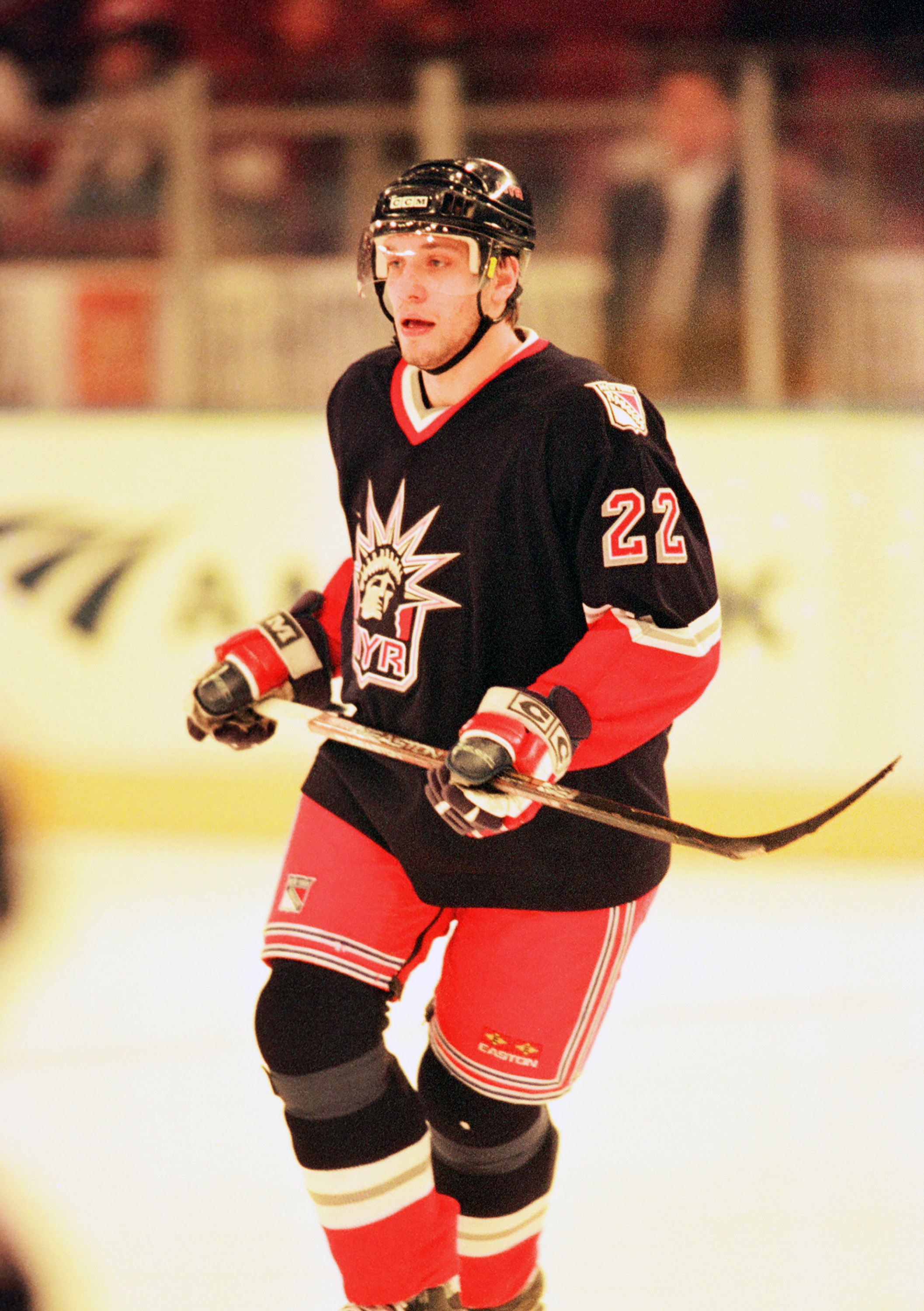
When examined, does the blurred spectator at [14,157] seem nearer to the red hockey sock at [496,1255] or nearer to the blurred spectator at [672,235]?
the blurred spectator at [672,235]

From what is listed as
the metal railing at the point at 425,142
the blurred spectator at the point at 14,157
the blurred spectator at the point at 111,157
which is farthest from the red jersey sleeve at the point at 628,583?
the blurred spectator at the point at 14,157

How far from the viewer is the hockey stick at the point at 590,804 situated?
148 cm

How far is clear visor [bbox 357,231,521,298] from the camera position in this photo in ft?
5.23

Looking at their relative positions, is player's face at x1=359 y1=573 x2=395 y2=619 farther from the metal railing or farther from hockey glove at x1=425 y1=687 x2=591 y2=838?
the metal railing

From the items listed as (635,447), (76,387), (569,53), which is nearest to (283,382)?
(76,387)

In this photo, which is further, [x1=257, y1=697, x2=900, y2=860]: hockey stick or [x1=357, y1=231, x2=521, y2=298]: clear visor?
[x1=357, y1=231, x2=521, y2=298]: clear visor

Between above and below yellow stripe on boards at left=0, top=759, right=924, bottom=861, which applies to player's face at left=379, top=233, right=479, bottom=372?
above

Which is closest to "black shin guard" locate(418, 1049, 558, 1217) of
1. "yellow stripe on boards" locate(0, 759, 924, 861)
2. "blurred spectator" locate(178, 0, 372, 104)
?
"yellow stripe on boards" locate(0, 759, 924, 861)

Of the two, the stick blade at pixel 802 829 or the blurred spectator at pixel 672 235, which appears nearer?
the stick blade at pixel 802 829

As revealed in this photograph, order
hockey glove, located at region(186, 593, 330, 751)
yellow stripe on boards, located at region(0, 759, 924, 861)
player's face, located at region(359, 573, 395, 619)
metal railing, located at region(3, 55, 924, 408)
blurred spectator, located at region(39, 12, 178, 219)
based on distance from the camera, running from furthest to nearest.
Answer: blurred spectator, located at region(39, 12, 178, 219) < metal railing, located at region(3, 55, 924, 408) < yellow stripe on boards, located at region(0, 759, 924, 861) < hockey glove, located at region(186, 593, 330, 751) < player's face, located at region(359, 573, 395, 619)

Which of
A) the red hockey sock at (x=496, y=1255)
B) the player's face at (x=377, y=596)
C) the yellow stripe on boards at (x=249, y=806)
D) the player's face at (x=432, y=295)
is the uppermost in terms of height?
the player's face at (x=432, y=295)

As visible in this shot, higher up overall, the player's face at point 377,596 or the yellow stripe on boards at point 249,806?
the player's face at point 377,596

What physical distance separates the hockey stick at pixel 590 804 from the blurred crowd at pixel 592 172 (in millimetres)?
2283

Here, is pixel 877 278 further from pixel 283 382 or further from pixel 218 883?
pixel 218 883
